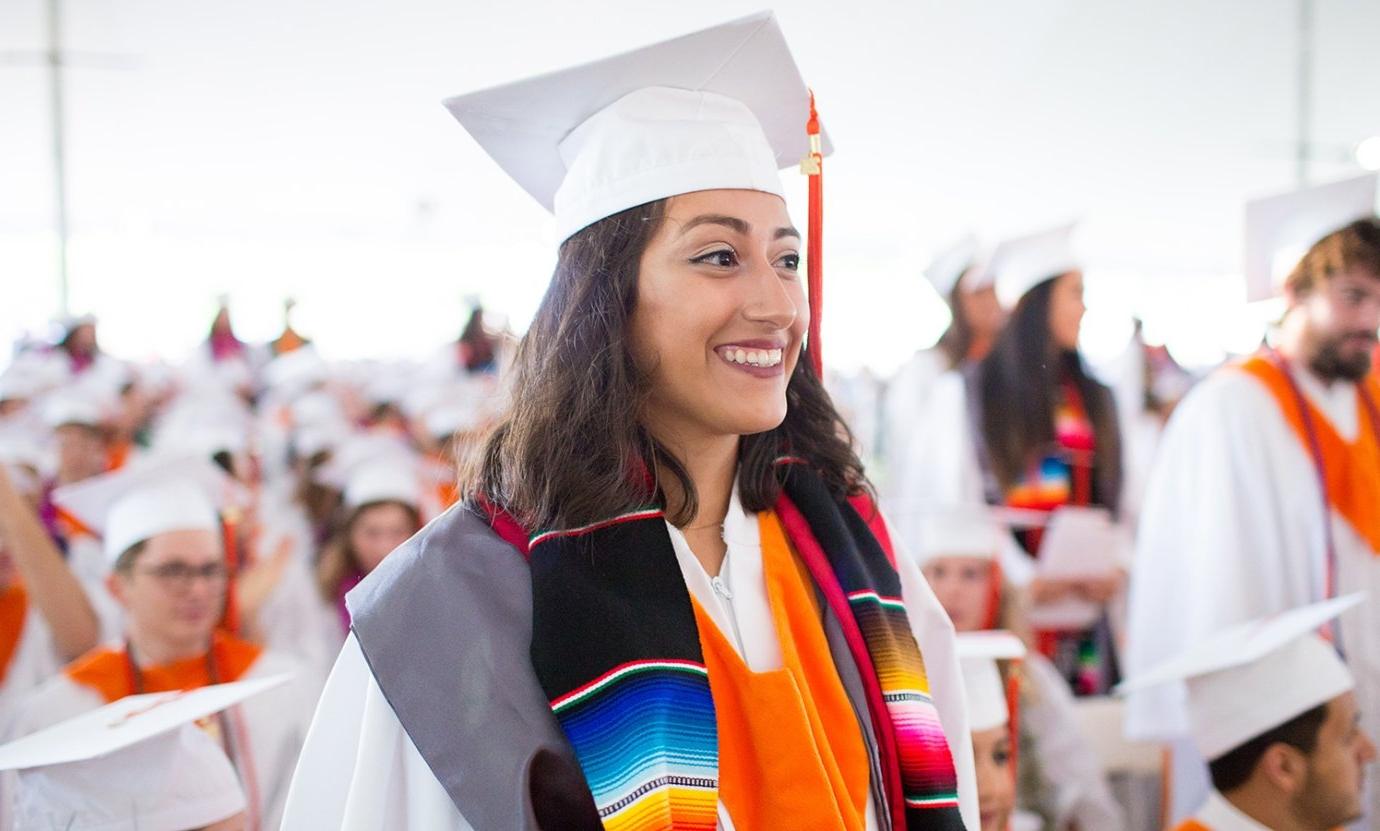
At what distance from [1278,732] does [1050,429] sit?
2123mm

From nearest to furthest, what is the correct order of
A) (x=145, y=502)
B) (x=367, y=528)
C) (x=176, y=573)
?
(x=176, y=573) < (x=145, y=502) < (x=367, y=528)

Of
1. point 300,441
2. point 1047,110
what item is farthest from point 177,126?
point 1047,110

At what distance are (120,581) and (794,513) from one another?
2.61 m

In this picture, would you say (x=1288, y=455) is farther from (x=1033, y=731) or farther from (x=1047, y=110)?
(x=1047, y=110)

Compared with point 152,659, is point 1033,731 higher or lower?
lower

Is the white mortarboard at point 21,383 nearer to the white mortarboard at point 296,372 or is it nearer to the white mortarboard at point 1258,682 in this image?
the white mortarboard at point 296,372

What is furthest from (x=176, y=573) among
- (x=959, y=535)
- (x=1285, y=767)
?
(x=1285, y=767)

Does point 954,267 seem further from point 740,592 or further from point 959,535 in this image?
point 740,592

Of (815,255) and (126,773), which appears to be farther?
(126,773)

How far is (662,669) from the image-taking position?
4.50 feet

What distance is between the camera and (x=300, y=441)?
7.01 metres

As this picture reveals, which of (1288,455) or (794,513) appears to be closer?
(794,513)

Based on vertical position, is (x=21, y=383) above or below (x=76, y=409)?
above

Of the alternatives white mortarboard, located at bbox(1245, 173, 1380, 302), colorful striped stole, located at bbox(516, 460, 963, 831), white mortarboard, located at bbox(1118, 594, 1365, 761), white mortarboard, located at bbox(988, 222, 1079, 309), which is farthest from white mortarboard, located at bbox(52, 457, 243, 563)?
white mortarboard, located at bbox(1245, 173, 1380, 302)
